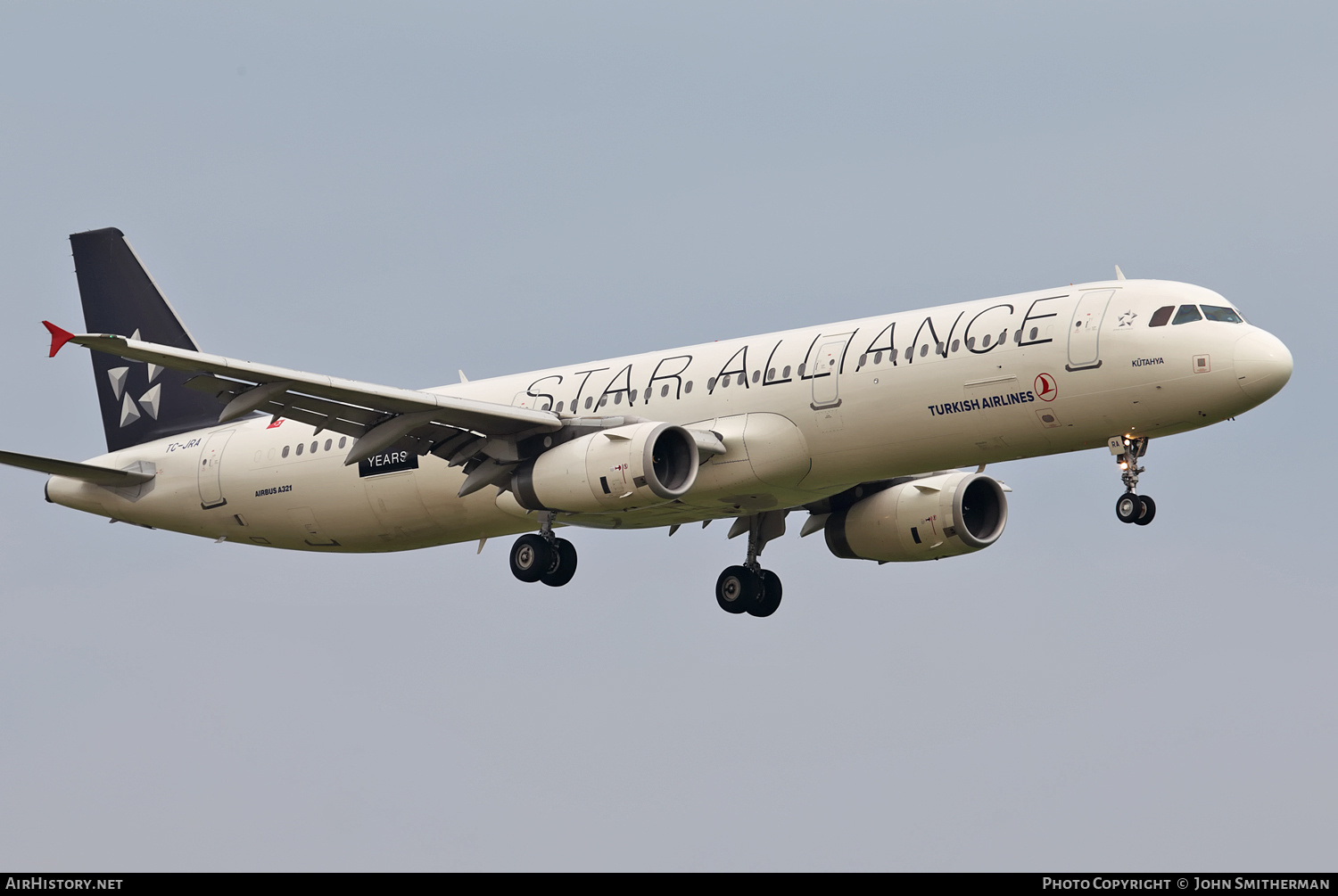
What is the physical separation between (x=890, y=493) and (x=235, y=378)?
15.3 metres

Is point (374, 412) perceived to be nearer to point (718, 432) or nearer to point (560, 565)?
point (560, 565)

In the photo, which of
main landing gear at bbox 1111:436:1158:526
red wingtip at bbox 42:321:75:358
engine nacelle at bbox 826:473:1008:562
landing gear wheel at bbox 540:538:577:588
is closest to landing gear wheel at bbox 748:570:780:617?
engine nacelle at bbox 826:473:1008:562

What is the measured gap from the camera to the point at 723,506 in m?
41.0

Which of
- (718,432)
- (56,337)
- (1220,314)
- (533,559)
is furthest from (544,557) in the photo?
(1220,314)

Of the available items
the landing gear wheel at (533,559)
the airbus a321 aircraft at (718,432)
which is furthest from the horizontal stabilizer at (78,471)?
the landing gear wheel at (533,559)

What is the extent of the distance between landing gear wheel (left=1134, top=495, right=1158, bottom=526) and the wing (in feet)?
38.9

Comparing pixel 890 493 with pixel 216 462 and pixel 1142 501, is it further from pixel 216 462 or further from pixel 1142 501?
pixel 216 462

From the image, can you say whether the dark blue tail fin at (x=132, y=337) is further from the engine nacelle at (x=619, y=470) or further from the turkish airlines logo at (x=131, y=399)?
the engine nacelle at (x=619, y=470)

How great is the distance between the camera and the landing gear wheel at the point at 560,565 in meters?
41.3

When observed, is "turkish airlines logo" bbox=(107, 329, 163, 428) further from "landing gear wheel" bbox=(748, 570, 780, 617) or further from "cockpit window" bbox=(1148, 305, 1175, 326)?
"cockpit window" bbox=(1148, 305, 1175, 326)

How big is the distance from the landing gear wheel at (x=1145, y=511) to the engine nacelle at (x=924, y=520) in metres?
7.19

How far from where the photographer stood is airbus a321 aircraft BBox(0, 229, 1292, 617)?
36.4 metres
